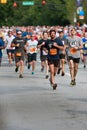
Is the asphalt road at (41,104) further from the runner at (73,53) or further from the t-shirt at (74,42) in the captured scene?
the t-shirt at (74,42)

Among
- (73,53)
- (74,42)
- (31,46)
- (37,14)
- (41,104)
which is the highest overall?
(74,42)

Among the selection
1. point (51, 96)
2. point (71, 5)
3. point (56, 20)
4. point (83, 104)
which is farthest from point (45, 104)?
point (56, 20)

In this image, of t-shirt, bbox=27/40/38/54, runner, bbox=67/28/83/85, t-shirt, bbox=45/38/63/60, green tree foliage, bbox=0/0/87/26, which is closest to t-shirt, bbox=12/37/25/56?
t-shirt, bbox=27/40/38/54

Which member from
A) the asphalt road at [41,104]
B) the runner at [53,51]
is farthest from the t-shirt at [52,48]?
the asphalt road at [41,104]

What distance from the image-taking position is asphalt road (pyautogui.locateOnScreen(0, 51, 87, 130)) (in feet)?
40.6

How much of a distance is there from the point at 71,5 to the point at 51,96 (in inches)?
2961

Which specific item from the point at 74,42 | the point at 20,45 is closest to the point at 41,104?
the point at 74,42

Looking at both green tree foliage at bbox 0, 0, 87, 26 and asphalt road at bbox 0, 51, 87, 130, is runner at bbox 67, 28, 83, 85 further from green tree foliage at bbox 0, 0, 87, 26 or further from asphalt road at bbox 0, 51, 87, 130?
green tree foliage at bbox 0, 0, 87, 26

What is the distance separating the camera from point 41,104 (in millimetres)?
15602

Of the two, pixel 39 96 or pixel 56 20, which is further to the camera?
pixel 56 20

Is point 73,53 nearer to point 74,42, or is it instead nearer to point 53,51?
point 74,42

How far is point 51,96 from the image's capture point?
57.7 feet

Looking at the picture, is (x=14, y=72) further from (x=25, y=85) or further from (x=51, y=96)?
(x=51, y=96)

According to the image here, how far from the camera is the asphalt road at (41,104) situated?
12.4m
